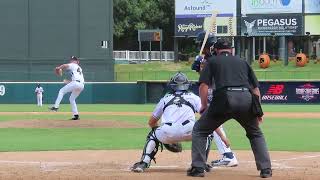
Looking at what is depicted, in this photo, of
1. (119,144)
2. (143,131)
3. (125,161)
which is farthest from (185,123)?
(143,131)

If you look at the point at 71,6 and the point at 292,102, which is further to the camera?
the point at 71,6

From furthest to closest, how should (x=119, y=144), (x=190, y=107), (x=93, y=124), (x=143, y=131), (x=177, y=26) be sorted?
(x=177, y=26), (x=93, y=124), (x=143, y=131), (x=119, y=144), (x=190, y=107)

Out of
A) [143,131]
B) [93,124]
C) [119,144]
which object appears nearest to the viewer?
[119,144]

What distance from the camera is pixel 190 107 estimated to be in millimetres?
8609

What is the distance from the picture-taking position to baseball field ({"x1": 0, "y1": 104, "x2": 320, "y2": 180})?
855cm

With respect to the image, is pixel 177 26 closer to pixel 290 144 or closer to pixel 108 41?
pixel 108 41

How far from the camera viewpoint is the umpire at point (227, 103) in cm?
788

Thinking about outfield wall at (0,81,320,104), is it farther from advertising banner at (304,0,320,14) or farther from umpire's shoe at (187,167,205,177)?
umpire's shoe at (187,167,205,177)

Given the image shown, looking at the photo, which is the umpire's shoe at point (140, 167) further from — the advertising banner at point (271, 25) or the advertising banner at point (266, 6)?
the advertising banner at point (266, 6)

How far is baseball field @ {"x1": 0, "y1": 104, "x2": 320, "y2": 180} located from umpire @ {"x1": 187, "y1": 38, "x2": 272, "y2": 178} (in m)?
0.29

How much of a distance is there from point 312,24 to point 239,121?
4853 centimetres

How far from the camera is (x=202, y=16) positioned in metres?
55.9

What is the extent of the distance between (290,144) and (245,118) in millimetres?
5818

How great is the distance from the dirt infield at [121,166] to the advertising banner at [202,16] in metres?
43.5
